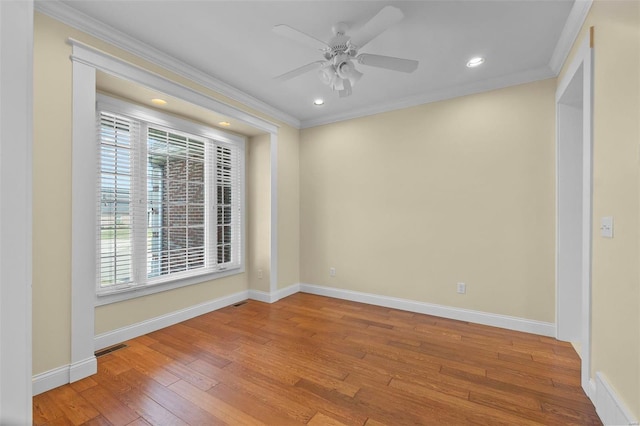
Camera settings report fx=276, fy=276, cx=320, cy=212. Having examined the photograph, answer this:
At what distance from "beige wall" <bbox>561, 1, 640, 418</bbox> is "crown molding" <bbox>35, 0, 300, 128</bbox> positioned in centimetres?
323

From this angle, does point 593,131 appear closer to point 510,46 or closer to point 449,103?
point 510,46

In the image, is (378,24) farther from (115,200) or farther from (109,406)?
(109,406)

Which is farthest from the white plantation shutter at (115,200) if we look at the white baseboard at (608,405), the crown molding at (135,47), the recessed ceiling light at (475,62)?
the white baseboard at (608,405)

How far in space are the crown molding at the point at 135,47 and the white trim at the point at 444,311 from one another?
9.34 ft

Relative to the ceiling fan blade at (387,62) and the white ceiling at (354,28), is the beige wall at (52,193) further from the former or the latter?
the ceiling fan blade at (387,62)

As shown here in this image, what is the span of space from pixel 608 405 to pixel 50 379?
3584 millimetres

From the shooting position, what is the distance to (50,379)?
1.96 meters

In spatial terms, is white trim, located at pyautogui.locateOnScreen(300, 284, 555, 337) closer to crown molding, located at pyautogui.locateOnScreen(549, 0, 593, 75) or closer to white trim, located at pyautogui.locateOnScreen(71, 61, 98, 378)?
crown molding, located at pyautogui.locateOnScreen(549, 0, 593, 75)

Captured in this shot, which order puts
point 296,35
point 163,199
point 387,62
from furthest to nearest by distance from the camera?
point 163,199
point 387,62
point 296,35

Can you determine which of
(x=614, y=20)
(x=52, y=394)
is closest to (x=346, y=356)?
(x=52, y=394)

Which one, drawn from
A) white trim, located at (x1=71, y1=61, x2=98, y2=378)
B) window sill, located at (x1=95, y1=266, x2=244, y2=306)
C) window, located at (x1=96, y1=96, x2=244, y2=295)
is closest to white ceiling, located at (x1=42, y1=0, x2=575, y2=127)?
white trim, located at (x1=71, y1=61, x2=98, y2=378)

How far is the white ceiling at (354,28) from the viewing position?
6.62ft

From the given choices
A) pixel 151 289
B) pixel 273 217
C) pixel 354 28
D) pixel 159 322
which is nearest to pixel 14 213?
pixel 354 28

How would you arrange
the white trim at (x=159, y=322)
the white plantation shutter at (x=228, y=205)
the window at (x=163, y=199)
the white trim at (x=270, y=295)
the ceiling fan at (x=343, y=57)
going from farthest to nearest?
the white trim at (x=270, y=295) < the white plantation shutter at (x=228, y=205) < the window at (x=163, y=199) < the white trim at (x=159, y=322) < the ceiling fan at (x=343, y=57)
